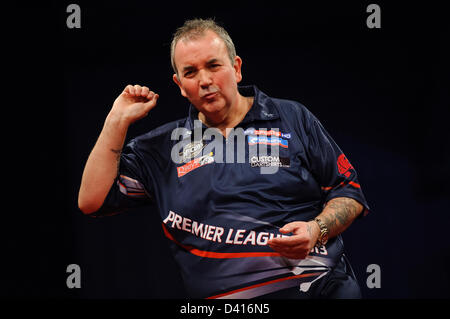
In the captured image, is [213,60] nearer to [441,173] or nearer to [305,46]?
[305,46]

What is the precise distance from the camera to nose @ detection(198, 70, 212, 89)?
4.91 ft

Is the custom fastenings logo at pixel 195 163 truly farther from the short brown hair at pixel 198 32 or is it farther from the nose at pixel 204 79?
Result: the short brown hair at pixel 198 32

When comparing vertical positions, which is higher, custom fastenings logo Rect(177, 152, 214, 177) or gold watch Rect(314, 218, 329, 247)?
custom fastenings logo Rect(177, 152, 214, 177)

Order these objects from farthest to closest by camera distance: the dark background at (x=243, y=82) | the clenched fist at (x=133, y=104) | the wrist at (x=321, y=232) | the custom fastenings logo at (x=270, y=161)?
the dark background at (x=243, y=82) → the clenched fist at (x=133, y=104) → the custom fastenings logo at (x=270, y=161) → the wrist at (x=321, y=232)

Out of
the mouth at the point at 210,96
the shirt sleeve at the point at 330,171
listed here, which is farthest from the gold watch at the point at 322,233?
the mouth at the point at 210,96

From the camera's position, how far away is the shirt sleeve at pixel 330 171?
1.50m

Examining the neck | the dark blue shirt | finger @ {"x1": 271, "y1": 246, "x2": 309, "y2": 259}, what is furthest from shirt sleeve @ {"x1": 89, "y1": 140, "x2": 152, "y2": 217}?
finger @ {"x1": 271, "y1": 246, "x2": 309, "y2": 259}

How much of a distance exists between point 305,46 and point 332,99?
1.13 ft

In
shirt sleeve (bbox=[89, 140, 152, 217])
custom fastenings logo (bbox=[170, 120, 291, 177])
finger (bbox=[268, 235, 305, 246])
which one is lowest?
finger (bbox=[268, 235, 305, 246])

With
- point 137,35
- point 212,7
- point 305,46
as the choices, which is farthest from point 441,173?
point 137,35

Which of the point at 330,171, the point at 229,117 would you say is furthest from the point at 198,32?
the point at 330,171

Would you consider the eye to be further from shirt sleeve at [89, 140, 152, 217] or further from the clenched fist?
shirt sleeve at [89, 140, 152, 217]

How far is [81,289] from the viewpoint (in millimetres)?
2641

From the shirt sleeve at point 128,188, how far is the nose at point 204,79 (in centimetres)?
37
